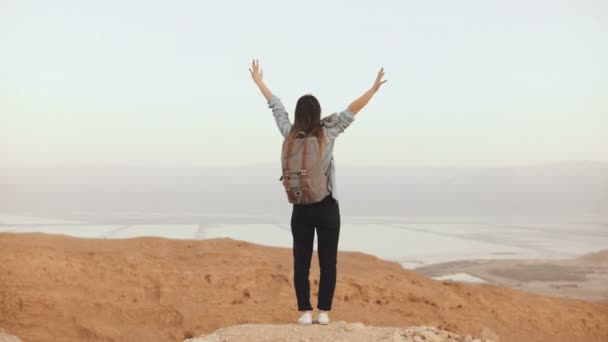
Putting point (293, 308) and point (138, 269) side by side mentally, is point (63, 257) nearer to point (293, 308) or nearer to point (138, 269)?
point (138, 269)

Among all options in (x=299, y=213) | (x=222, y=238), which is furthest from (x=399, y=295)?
(x=299, y=213)

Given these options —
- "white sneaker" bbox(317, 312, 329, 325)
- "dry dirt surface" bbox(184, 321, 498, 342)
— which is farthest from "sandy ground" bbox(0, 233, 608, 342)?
"white sneaker" bbox(317, 312, 329, 325)

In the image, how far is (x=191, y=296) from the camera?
1048 centimetres

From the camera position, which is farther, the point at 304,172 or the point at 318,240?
the point at 318,240

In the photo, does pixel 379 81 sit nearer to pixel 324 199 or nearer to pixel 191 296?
pixel 324 199

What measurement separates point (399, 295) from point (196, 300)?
3.59 metres

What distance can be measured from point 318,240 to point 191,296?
5.60m

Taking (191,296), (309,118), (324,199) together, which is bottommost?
(191,296)

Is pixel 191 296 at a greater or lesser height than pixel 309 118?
lesser

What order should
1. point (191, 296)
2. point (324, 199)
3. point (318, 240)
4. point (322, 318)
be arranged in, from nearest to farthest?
1. point (324, 199)
2. point (318, 240)
3. point (322, 318)
4. point (191, 296)

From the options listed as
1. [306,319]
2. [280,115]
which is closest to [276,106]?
[280,115]

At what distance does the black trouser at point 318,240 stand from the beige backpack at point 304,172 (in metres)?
0.12

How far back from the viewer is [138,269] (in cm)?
1083

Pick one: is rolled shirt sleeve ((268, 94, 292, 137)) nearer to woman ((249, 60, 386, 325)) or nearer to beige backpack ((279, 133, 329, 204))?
woman ((249, 60, 386, 325))
